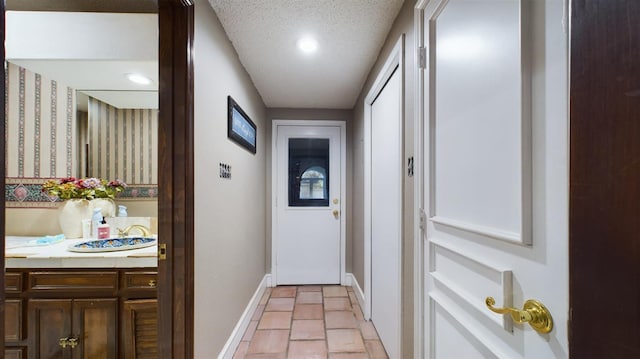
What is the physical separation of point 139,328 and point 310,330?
1.31 metres

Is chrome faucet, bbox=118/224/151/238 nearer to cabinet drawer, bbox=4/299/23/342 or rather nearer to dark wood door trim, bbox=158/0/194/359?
cabinet drawer, bbox=4/299/23/342

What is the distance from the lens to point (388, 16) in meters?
1.59

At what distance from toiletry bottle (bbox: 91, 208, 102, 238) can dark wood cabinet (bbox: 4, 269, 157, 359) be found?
55 cm

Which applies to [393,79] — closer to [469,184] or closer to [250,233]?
[469,184]

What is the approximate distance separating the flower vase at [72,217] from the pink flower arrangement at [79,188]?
5 cm

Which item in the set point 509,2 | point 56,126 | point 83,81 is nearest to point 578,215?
point 509,2

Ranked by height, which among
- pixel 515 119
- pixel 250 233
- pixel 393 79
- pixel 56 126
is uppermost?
pixel 393 79

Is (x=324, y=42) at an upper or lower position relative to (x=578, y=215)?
upper

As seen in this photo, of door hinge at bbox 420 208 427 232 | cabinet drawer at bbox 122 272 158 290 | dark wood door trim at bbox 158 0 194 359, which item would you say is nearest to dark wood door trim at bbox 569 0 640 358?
door hinge at bbox 420 208 427 232

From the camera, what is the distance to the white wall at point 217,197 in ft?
4.52

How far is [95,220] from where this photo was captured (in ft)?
6.21

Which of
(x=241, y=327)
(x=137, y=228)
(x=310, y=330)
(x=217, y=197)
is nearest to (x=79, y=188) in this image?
(x=137, y=228)

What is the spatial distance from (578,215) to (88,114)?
276cm

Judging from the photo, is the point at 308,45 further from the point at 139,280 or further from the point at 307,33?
the point at 139,280
